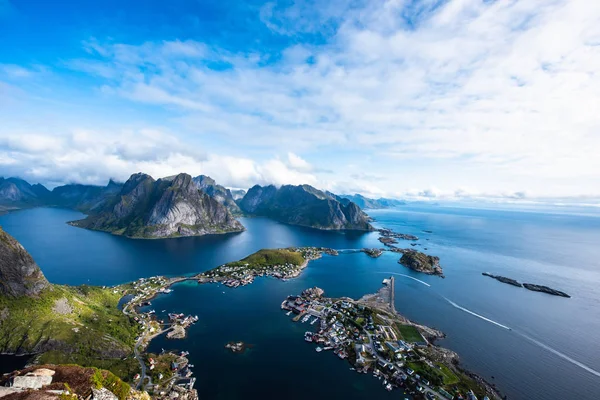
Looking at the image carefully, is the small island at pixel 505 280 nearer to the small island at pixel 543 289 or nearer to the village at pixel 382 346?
the small island at pixel 543 289

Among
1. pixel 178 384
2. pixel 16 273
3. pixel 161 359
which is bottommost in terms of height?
pixel 178 384

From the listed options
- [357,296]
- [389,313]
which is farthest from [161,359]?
[357,296]

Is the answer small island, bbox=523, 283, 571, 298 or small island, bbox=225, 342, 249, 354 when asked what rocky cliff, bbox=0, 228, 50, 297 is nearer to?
small island, bbox=225, 342, 249, 354

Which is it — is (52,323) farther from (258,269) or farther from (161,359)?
(258,269)

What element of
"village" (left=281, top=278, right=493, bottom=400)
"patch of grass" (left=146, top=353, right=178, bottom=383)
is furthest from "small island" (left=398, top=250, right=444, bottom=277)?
"patch of grass" (left=146, top=353, right=178, bottom=383)

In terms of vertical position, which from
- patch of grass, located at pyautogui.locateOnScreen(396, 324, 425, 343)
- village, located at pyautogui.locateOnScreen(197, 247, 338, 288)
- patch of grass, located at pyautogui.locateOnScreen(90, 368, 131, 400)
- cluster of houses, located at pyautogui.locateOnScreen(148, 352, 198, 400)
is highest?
patch of grass, located at pyautogui.locateOnScreen(90, 368, 131, 400)

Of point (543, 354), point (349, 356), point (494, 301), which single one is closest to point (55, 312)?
point (349, 356)
